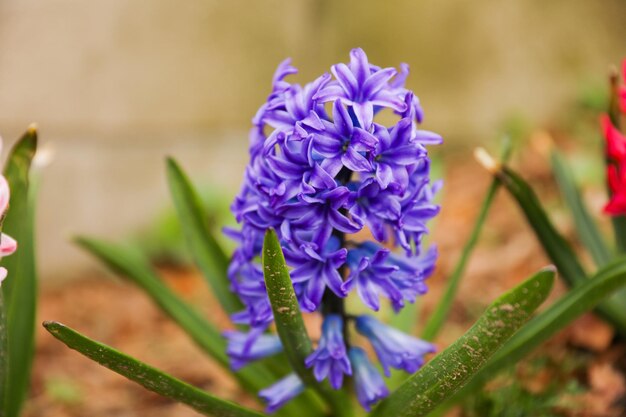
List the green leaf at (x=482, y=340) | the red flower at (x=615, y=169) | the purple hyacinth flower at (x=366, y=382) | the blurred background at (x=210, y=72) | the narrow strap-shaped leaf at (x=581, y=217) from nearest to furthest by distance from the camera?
the green leaf at (x=482, y=340) < the purple hyacinth flower at (x=366, y=382) < the red flower at (x=615, y=169) < the narrow strap-shaped leaf at (x=581, y=217) < the blurred background at (x=210, y=72)

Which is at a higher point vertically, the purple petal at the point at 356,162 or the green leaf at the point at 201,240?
the purple petal at the point at 356,162

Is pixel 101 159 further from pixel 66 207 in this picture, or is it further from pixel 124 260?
pixel 124 260

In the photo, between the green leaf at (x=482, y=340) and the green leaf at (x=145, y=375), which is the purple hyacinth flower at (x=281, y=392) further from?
the green leaf at (x=482, y=340)

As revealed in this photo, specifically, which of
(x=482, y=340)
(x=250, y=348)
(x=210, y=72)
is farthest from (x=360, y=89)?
(x=210, y=72)

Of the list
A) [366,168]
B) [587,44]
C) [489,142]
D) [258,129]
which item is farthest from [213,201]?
[587,44]

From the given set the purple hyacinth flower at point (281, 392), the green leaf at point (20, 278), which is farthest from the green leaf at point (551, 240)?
the green leaf at point (20, 278)
